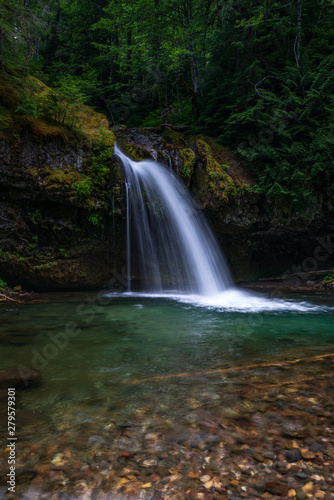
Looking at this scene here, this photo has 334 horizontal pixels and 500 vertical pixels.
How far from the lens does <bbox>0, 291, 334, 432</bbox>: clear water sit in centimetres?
298

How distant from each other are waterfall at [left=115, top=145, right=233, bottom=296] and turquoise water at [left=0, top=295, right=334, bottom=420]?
2.61 metres

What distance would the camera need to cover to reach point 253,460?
197 cm

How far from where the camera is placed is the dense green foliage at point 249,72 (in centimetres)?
1041

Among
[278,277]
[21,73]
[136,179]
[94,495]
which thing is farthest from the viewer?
[278,277]

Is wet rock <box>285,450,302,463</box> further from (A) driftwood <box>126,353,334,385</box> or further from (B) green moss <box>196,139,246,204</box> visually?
(B) green moss <box>196,139,246,204</box>

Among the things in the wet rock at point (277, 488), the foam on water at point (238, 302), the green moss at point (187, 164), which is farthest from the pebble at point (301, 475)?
the green moss at point (187, 164)

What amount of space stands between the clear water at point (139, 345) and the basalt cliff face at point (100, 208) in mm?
2084

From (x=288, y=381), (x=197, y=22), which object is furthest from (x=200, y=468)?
(x=197, y=22)

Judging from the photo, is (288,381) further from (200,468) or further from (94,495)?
(94,495)

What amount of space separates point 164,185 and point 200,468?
29.1 feet

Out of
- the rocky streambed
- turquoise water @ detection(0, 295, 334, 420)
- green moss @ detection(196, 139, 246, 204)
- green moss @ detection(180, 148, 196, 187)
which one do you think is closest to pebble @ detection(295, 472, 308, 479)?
the rocky streambed

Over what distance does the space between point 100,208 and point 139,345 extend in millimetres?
5845

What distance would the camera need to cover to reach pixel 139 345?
4594 mm

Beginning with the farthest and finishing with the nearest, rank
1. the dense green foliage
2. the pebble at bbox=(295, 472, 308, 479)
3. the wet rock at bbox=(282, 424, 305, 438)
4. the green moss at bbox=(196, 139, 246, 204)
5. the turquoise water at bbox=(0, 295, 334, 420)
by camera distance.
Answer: the dense green foliage → the green moss at bbox=(196, 139, 246, 204) → the turquoise water at bbox=(0, 295, 334, 420) → the wet rock at bbox=(282, 424, 305, 438) → the pebble at bbox=(295, 472, 308, 479)
